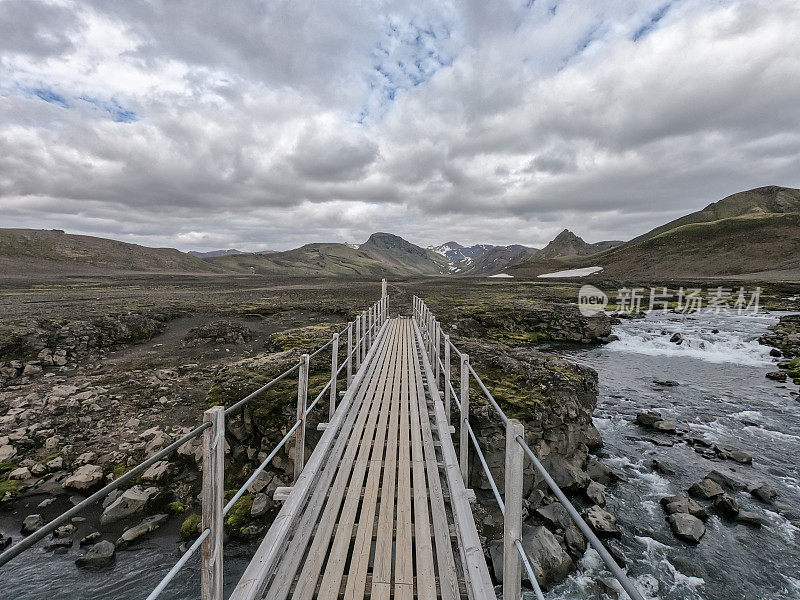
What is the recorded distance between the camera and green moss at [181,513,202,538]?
7933mm

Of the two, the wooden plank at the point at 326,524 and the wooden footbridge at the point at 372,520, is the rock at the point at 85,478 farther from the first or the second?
the wooden plank at the point at 326,524

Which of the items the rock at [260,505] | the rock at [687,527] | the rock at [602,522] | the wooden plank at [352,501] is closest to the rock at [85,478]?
the rock at [260,505]

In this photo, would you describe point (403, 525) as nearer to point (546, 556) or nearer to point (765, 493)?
point (546, 556)

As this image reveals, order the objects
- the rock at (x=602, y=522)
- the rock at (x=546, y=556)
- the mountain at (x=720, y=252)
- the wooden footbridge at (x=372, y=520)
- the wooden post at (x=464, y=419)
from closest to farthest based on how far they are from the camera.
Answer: the wooden footbridge at (x=372, y=520) → the wooden post at (x=464, y=419) → the rock at (x=546, y=556) → the rock at (x=602, y=522) → the mountain at (x=720, y=252)

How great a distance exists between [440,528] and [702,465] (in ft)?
41.5

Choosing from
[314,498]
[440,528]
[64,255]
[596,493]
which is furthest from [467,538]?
[64,255]

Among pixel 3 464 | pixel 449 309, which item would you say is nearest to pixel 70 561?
pixel 3 464

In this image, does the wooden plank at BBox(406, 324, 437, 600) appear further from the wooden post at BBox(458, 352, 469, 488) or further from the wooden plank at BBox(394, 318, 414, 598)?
the wooden post at BBox(458, 352, 469, 488)

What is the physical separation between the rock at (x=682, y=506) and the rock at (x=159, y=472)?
13.4 m

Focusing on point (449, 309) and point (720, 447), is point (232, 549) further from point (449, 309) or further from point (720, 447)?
point (449, 309)

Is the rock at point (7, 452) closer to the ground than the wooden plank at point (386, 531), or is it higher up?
closer to the ground

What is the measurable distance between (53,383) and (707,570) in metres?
22.0

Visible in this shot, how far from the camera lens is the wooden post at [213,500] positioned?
135 inches

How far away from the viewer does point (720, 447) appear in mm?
13719
